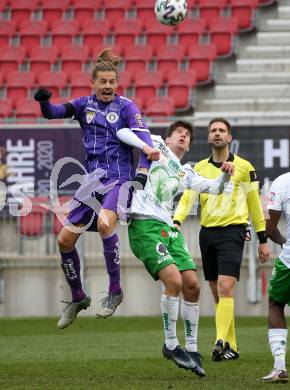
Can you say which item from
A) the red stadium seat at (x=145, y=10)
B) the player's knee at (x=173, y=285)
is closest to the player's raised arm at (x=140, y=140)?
the player's knee at (x=173, y=285)

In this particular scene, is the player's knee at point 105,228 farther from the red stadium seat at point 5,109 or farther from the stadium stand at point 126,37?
the stadium stand at point 126,37

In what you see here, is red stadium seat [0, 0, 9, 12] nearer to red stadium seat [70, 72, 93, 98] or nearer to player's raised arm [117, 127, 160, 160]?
red stadium seat [70, 72, 93, 98]

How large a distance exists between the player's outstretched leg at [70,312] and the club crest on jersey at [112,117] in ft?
5.51

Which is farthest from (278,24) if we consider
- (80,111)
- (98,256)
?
(80,111)

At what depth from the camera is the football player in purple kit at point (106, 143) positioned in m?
9.55

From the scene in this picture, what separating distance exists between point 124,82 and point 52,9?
3.43m

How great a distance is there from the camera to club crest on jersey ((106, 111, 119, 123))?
9664 mm

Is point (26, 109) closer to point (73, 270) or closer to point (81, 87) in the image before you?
point (81, 87)

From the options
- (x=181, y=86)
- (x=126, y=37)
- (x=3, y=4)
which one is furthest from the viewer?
(x=3, y=4)

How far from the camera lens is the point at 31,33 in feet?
78.0

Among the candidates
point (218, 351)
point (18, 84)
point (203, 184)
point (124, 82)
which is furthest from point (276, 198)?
point (18, 84)

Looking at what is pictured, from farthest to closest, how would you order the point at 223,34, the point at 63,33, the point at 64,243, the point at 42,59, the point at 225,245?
the point at 63,33 < the point at 42,59 < the point at 223,34 < the point at 225,245 < the point at 64,243

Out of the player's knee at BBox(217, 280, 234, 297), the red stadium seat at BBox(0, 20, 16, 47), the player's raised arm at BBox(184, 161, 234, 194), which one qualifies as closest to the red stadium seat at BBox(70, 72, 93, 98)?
the red stadium seat at BBox(0, 20, 16, 47)

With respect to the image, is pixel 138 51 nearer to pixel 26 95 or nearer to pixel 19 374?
pixel 26 95
